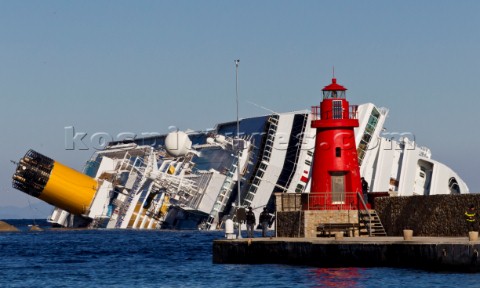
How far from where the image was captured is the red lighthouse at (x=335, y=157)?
49.8m

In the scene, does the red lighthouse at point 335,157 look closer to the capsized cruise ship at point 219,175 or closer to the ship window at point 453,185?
the capsized cruise ship at point 219,175

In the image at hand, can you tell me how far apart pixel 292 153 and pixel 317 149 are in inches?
1612

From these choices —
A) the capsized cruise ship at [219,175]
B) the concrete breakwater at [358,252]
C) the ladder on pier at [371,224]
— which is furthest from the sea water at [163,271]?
the capsized cruise ship at [219,175]

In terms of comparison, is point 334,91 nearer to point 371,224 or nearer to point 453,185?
point 371,224

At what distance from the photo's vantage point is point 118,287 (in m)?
40.8

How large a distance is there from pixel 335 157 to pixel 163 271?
8.83 metres

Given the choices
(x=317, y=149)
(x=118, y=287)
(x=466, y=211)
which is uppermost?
(x=317, y=149)

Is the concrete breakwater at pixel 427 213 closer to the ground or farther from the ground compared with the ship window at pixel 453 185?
closer to the ground

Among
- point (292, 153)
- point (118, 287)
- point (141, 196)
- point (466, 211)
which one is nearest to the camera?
point (118, 287)

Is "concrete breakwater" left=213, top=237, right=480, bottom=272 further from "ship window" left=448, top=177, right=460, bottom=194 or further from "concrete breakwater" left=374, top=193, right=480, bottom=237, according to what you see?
"ship window" left=448, top=177, right=460, bottom=194

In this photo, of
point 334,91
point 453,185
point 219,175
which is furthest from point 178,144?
point 334,91

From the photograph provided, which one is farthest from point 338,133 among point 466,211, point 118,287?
point 118,287

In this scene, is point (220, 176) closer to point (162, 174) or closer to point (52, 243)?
point (162, 174)

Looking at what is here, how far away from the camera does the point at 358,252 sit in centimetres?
4219
